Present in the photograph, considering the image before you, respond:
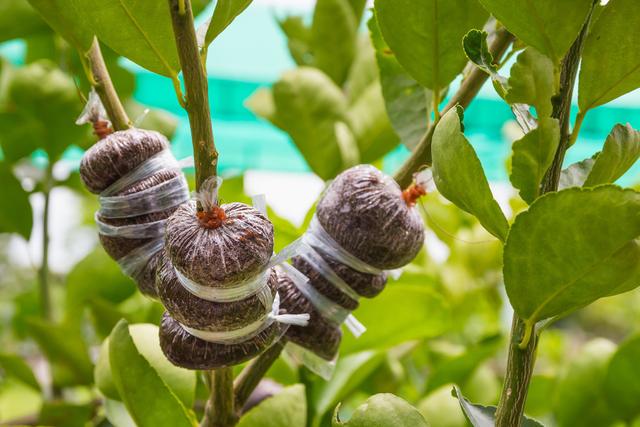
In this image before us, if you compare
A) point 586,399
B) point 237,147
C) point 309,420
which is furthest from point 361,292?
point 237,147

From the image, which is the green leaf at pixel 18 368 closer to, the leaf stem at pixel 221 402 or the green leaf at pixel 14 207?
the green leaf at pixel 14 207

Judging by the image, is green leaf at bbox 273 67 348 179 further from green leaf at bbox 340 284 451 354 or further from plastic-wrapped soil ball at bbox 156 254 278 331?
plastic-wrapped soil ball at bbox 156 254 278 331

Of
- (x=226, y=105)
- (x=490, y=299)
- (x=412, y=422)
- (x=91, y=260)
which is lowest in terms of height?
(x=412, y=422)

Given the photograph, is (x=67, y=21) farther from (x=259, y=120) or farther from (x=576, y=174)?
(x=259, y=120)

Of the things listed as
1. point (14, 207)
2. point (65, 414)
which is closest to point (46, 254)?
point (14, 207)

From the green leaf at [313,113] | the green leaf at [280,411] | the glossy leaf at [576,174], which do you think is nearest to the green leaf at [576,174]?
the glossy leaf at [576,174]

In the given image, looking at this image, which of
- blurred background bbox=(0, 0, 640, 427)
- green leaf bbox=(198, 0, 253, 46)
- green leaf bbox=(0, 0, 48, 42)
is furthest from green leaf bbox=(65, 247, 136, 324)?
green leaf bbox=(198, 0, 253, 46)

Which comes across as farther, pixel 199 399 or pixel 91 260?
pixel 91 260

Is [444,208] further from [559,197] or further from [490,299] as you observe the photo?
[559,197]
